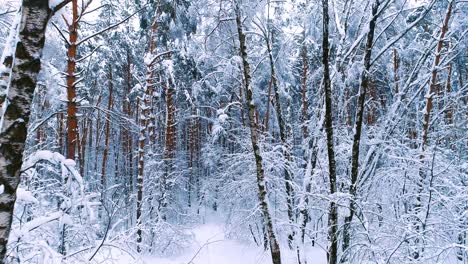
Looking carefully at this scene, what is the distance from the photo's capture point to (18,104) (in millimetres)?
2170

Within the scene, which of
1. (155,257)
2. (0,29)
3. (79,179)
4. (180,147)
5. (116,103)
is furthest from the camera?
(180,147)

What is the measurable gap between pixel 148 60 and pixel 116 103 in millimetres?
18085

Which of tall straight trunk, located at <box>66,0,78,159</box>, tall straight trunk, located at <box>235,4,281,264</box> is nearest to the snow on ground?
tall straight trunk, located at <box>235,4,281,264</box>

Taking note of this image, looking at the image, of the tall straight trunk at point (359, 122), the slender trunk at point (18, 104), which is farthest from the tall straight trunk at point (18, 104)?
the tall straight trunk at point (359, 122)

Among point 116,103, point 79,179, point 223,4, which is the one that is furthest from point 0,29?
point 116,103

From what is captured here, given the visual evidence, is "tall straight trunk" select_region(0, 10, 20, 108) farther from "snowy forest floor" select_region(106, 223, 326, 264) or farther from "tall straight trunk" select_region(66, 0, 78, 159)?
"snowy forest floor" select_region(106, 223, 326, 264)

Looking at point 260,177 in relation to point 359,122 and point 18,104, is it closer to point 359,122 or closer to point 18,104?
point 359,122

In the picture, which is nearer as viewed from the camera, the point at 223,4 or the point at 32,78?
the point at 32,78

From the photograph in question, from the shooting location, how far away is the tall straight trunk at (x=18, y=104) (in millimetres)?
2135

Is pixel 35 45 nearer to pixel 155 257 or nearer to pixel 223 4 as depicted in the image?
pixel 223 4

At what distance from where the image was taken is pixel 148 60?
45.2 feet

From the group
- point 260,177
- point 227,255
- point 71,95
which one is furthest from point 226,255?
point 71,95

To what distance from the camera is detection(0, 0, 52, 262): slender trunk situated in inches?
84.0

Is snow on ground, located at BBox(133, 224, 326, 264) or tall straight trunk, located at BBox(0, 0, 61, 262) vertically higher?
tall straight trunk, located at BBox(0, 0, 61, 262)
